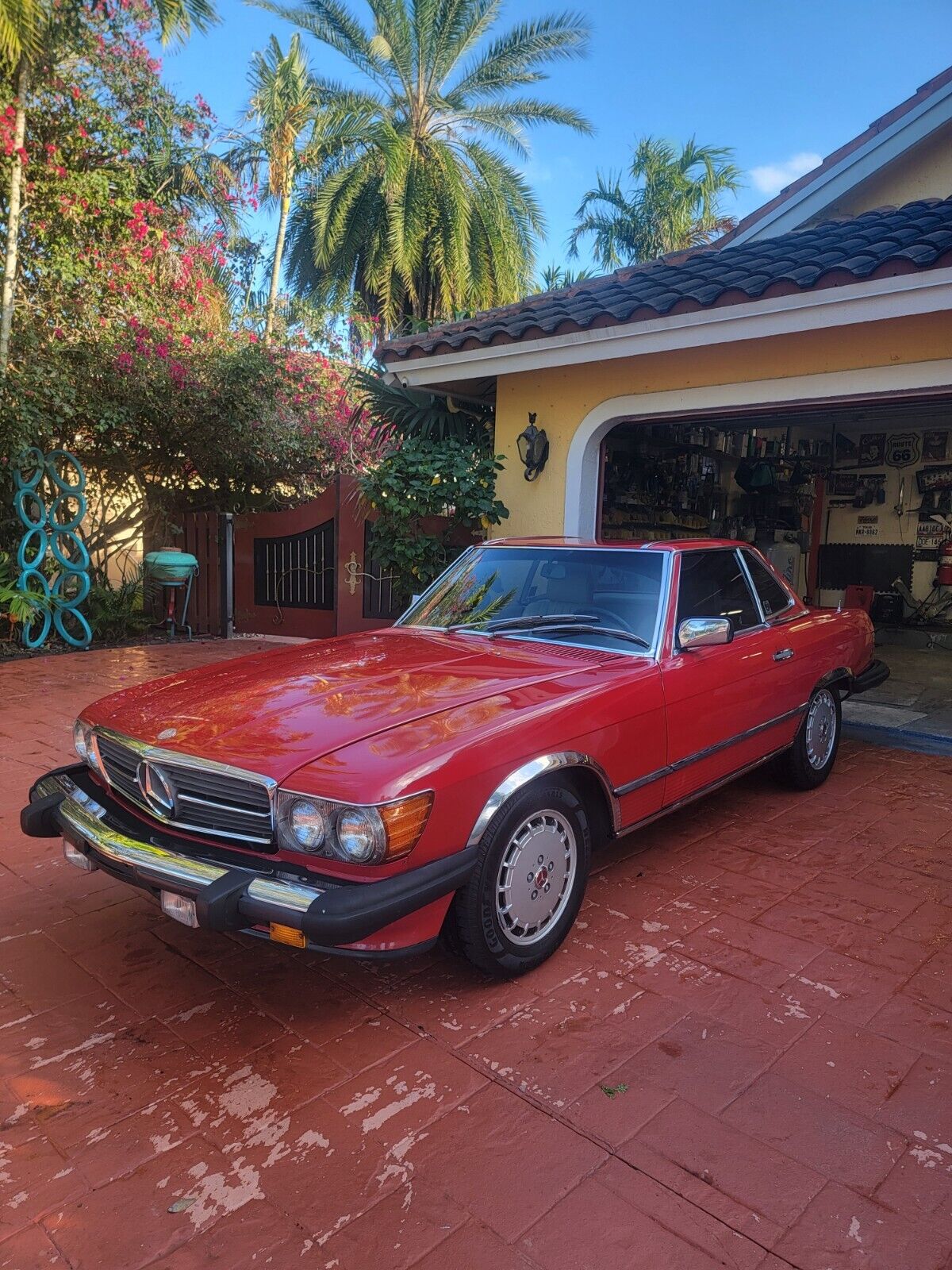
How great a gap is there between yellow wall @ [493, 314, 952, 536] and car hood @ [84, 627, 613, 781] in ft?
12.0

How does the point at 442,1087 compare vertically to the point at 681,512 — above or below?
below

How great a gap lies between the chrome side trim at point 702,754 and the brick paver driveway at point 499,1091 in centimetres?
57

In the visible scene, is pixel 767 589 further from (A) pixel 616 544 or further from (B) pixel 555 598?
(B) pixel 555 598

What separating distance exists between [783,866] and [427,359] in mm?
5378

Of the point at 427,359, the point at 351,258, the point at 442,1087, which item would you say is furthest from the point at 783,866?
the point at 351,258

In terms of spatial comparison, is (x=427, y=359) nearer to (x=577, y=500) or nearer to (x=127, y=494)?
(x=577, y=500)

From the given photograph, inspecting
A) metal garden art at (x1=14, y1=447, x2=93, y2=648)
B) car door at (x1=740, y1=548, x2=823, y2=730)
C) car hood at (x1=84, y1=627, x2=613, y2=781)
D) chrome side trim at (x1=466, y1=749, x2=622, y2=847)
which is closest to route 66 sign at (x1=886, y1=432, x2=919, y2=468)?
car door at (x1=740, y1=548, x2=823, y2=730)

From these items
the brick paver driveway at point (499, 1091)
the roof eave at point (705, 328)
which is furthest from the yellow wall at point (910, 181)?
the brick paver driveway at point (499, 1091)

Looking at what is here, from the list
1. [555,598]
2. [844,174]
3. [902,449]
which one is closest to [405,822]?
[555,598]

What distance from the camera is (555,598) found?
153 inches

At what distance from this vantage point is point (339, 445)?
40.5 feet

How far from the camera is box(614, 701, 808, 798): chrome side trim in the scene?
3.20 meters

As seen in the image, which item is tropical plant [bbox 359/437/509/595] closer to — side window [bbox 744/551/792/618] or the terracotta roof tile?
the terracotta roof tile

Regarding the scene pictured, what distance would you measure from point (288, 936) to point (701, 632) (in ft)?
6.74
